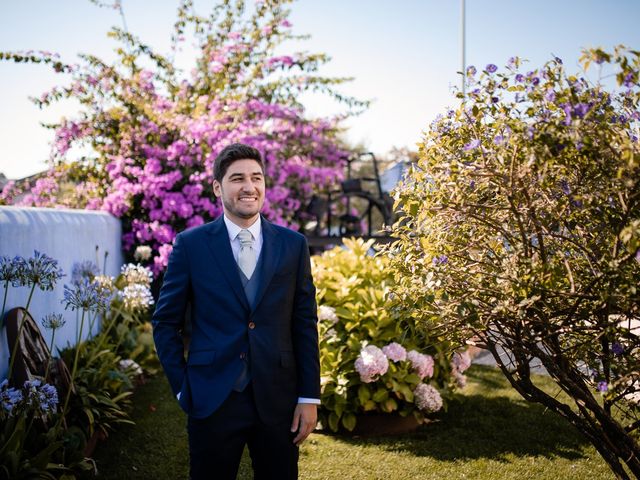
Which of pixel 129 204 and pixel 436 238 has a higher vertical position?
pixel 129 204

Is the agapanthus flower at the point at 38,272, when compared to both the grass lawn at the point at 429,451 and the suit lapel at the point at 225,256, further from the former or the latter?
the grass lawn at the point at 429,451

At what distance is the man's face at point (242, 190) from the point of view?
2.66m

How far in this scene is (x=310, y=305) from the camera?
2.72 metres

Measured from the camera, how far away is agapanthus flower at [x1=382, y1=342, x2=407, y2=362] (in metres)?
4.80

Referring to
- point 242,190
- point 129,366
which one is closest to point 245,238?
point 242,190

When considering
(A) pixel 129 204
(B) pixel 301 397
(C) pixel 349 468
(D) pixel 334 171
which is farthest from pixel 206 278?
(D) pixel 334 171

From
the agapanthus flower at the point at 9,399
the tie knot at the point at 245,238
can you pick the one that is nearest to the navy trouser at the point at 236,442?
the tie knot at the point at 245,238

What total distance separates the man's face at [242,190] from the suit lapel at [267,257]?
10cm

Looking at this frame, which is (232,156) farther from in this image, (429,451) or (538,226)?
(429,451)

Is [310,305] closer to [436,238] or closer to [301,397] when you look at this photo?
[301,397]

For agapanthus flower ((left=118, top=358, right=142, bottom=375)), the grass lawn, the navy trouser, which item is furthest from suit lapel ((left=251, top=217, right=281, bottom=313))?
agapanthus flower ((left=118, top=358, right=142, bottom=375))

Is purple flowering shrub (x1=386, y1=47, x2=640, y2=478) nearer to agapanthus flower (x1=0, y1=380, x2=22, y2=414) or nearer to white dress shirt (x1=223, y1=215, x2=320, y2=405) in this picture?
white dress shirt (x1=223, y1=215, x2=320, y2=405)

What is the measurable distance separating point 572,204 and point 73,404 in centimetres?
360

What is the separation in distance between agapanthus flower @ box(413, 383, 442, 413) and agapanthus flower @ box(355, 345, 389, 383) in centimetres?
39
